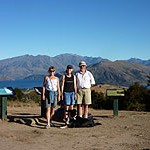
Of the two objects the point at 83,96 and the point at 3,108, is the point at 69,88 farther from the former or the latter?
the point at 3,108

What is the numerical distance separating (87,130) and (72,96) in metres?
1.20

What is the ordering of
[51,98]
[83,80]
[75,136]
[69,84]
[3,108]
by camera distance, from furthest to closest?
1. [3,108]
2. [83,80]
3. [69,84]
4. [51,98]
5. [75,136]

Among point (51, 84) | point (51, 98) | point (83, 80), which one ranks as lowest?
point (51, 98)

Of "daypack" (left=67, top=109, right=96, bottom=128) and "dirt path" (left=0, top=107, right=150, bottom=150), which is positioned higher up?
"daypack" (left=67, top=109, right=96, bottom=128)

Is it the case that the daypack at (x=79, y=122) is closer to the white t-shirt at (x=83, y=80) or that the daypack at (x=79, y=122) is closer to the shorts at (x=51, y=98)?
the shorts at (x=51, y=98)

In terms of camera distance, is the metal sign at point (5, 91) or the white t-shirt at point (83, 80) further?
the metal sign at point (5, 91)

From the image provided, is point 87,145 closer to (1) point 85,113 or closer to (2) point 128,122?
(1) point 85,113

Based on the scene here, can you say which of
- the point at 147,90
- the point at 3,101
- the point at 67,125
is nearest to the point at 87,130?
the point at 67,125

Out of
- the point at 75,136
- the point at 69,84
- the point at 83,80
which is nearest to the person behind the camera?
the point at 75,136

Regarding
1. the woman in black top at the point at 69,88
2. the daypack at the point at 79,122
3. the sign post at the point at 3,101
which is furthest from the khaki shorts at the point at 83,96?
the sign post at the point at 3,101

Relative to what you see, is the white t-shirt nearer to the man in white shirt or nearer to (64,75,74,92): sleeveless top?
the man in white shirt

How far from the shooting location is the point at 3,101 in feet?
41.5

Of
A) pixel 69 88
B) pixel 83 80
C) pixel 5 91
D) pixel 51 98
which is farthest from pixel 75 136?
pixel 5 91

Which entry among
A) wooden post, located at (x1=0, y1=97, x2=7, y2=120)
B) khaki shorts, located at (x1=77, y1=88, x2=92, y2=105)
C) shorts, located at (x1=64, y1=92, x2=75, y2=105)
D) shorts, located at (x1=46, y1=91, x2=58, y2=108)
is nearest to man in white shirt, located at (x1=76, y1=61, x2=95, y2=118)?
khaki shorts, located at (x1=77, y1=88, x2=92, y2=105)
